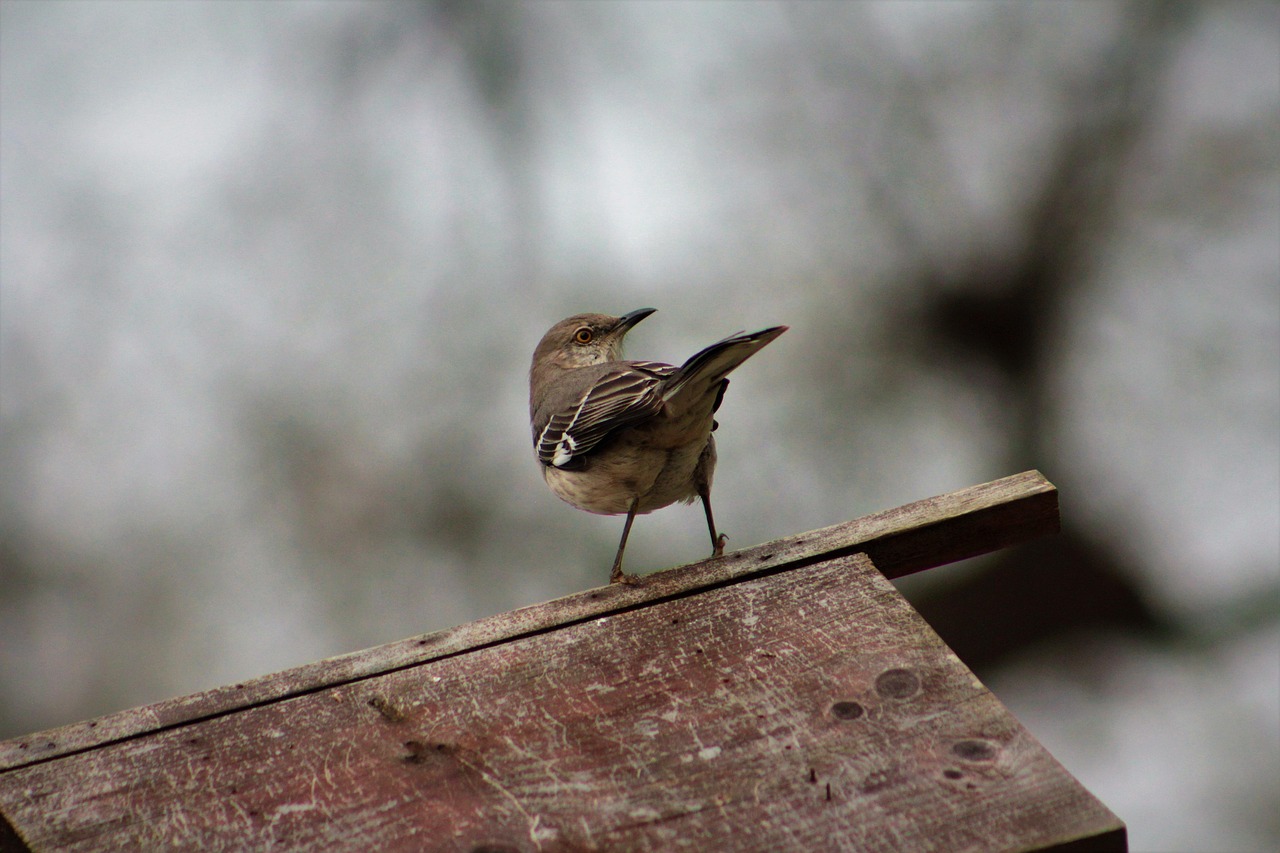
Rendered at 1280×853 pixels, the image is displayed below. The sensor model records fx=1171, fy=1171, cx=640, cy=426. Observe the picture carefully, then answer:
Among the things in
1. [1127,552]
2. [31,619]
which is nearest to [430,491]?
[31,619]

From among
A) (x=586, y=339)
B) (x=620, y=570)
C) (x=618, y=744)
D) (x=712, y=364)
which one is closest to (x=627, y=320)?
(x=586, y=339)

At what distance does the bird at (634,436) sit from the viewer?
12.5 ft

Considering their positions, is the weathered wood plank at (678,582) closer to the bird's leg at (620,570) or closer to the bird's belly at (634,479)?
the bird's leg at (620,570)

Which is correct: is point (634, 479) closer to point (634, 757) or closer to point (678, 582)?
point (678, 582)

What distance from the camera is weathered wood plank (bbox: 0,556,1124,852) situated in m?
2.10

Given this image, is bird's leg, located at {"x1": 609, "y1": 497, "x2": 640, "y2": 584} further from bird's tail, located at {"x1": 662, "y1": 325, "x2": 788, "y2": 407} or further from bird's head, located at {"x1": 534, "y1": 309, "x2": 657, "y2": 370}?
bird's head, located at {"x1": 534, "y1": 309, "x2": 657, "y2": 370}

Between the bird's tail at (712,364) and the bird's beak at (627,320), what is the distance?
4.75ft

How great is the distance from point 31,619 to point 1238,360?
21.9 feet

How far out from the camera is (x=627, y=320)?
5.34 metres

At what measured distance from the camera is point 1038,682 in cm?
A: 557

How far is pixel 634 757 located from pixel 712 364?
142cm

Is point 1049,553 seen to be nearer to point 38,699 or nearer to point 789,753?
point 789,753

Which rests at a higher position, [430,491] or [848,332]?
[848,332]

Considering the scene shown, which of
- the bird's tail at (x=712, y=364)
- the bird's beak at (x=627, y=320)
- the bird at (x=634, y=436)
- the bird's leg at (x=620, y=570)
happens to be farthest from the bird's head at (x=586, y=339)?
the bird's tail at (x=712, y=364)
